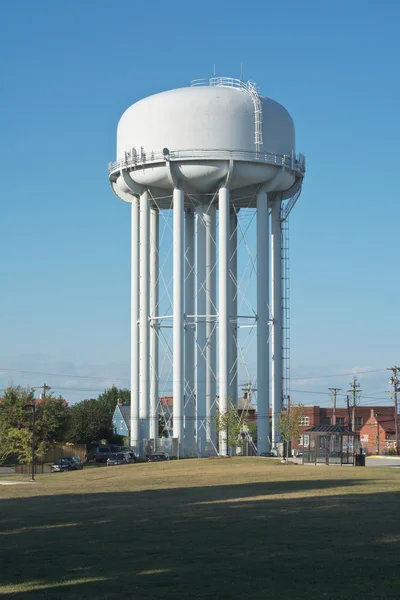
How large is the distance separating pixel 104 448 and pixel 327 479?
134 feet

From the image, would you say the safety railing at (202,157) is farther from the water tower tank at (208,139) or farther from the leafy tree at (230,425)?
the leafy tree at (230,425)

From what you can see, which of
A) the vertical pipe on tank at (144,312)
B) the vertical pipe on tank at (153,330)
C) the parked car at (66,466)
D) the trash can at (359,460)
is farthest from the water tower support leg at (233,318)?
the trash can at (359,460)

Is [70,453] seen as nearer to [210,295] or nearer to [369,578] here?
[210,295]

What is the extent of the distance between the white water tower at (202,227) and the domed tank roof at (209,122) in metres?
0.07

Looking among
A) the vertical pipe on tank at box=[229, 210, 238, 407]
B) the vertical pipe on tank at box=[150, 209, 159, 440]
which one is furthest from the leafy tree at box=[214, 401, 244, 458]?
the vertical pipe on tank at box=[150, 209, 159, 440]

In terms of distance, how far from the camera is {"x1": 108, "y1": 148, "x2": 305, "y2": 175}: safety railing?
6158 centimetres

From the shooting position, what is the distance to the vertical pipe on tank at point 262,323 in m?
62.8

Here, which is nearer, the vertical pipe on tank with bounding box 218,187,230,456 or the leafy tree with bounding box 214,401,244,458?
the vertical pipe on tank with bounding box 218,187,230,456

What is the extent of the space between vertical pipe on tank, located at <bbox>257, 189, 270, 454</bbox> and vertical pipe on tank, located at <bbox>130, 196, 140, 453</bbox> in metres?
8.70

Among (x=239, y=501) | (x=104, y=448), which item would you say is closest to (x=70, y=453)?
(x=104, y=448)

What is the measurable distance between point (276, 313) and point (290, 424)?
8.10m

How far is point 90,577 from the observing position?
15180 millimetres

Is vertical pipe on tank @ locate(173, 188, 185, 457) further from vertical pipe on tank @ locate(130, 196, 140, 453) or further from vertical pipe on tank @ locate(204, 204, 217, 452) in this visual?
vertical pipe on tank @ locate(130, 196, 140, 453)

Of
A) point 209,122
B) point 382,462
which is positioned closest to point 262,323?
point 382,462
